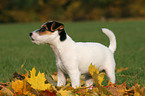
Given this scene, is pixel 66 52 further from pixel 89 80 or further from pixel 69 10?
pixel 69 10

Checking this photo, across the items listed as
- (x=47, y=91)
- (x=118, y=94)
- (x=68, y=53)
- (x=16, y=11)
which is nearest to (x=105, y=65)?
(x=68, y=53)

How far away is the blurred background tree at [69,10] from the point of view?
38594 millimetres

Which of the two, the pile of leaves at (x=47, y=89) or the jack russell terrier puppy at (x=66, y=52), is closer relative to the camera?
the pile of leaves at (x=47, y=89)

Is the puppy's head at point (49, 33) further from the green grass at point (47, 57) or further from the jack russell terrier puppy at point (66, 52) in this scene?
the green grass at point (47, 57)

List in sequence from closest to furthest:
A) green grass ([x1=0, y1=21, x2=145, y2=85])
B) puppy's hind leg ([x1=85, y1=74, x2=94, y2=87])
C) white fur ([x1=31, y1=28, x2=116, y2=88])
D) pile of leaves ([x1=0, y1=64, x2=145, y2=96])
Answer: pile of leaves ([x1=0, y1=64, x2=145, y2=96])
white fur ([x1=31, y1=28, x2=116, y2=88])
puppy's hind leg ([x1=85, y1=74, x2=94, y2=87])
green grass ([x1=0, y1=21, x2=145, y2=85])

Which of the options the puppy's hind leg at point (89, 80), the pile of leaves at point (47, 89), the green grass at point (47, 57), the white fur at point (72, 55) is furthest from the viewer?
the green grass at point (47, 57)

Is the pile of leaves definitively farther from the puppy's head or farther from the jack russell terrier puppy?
the puppy's head

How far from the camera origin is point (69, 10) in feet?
132

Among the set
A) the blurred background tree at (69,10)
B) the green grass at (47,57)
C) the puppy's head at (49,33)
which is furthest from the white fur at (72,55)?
the blurred background tree at (69,10)

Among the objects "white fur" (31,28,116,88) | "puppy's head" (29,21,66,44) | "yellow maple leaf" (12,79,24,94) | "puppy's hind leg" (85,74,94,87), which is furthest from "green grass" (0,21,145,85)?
"yellow maple leaf" (12,79,24,94)

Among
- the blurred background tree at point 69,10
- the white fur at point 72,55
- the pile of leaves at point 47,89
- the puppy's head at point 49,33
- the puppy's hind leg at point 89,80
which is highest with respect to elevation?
the blurred background tree at point 69,10

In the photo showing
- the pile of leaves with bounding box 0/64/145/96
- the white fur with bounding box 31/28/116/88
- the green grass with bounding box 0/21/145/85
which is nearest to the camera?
the pile of leaves with bounding box 0/64/145/96

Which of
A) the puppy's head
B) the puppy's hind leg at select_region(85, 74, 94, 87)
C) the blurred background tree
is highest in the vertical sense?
the blurred background tree

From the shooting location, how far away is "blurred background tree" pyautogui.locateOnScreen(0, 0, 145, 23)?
38.6 m
